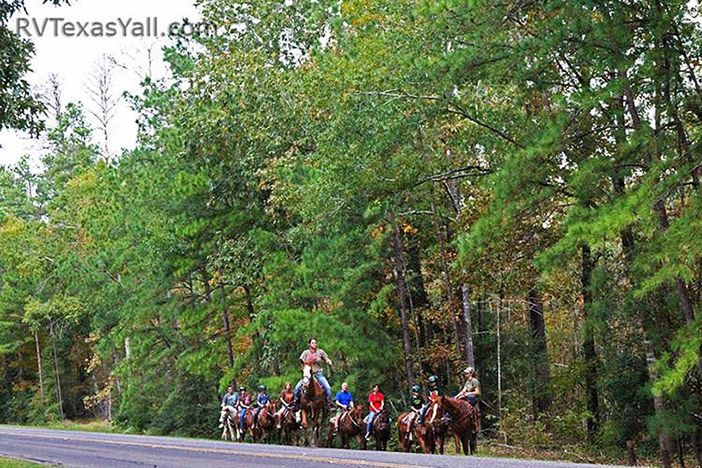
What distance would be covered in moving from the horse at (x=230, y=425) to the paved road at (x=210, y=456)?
17.4 ft

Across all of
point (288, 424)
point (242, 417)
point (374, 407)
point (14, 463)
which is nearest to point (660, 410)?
point (374, 407)

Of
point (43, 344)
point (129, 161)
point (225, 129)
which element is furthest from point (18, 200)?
point (225, 129)

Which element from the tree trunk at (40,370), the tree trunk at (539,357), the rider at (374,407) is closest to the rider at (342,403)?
the rider at (374,407)

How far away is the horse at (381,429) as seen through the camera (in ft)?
77.3

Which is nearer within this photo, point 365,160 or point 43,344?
point 365,160

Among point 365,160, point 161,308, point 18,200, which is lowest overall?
point 161,308

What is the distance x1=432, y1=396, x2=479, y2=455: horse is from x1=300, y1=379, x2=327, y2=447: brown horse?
4.16 metres

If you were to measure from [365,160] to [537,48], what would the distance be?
5.27m

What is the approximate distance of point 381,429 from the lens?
23688 mm

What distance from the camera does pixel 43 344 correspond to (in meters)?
58.1

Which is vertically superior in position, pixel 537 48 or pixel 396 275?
pixel 537 48

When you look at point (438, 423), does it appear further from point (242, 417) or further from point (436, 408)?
point (242, 417)

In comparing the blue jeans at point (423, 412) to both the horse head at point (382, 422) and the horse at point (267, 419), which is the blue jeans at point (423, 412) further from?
the horse at point (267, 419)

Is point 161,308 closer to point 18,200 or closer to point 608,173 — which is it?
point 608,173
